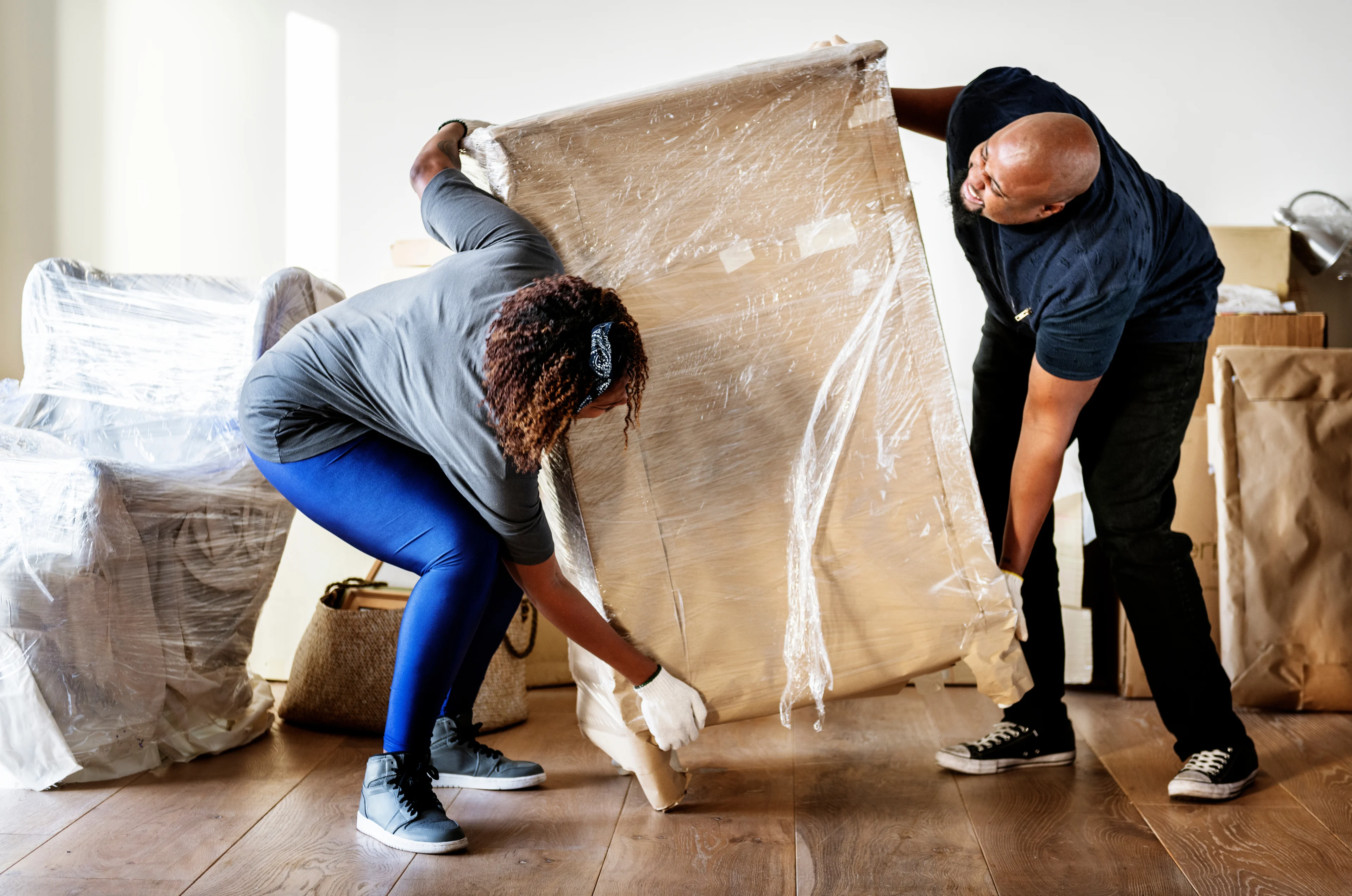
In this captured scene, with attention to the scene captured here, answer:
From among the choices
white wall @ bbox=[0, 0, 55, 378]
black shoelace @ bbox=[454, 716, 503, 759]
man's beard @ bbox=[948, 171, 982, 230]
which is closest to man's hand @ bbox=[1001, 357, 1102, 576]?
man's beard @ bbox=[948, 171, 982, 230]

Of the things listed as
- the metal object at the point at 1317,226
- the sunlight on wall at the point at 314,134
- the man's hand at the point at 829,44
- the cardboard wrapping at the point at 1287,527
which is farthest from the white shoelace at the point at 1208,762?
the sunlight on wall at the point at 314,134

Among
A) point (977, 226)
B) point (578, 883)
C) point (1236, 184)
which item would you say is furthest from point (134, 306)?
point (1236, 184)

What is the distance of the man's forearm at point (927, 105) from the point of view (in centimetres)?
147

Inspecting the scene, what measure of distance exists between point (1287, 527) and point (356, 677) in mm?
1814

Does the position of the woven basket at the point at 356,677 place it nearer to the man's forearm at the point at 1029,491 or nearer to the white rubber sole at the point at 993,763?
the white rubber sole at the point at 993,763

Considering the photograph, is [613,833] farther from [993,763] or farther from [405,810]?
[993,763]

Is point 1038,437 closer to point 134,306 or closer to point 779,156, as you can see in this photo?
point 779,156

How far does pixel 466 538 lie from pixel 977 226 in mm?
841

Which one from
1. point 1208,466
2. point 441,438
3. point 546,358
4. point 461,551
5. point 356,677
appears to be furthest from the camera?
point 1208,466

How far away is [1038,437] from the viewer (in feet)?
4.55

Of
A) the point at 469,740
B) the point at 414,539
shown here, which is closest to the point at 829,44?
the point at 414,539

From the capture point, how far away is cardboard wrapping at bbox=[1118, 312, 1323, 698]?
6.82ft

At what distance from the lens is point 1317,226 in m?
2.24

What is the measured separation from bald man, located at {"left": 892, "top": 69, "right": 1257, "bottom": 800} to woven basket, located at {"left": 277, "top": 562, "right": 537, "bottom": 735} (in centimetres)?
80
